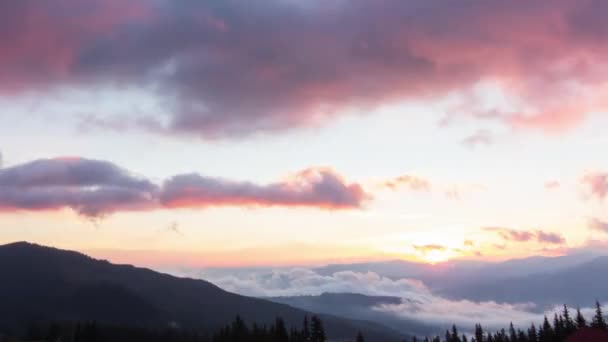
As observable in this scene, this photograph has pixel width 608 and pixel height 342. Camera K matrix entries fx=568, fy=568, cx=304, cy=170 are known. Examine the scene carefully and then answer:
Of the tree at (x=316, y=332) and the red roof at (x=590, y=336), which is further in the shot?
the tree at (x=316, y=332)

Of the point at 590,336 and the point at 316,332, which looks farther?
the point at 316,332

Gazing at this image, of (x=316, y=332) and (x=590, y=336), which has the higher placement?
(x=590, y=336)

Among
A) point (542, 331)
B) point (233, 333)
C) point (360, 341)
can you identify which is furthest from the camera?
point (233, 333)

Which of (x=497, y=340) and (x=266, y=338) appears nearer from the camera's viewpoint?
(x=266, y=338)

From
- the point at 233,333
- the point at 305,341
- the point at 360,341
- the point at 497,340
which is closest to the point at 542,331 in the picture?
the point at 497,340

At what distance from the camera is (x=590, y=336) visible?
355 ft

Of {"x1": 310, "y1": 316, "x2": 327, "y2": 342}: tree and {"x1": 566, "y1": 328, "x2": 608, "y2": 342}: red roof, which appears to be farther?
{"x1": 310, "y1": 316, "x2": 327, "y2": 342}: tree

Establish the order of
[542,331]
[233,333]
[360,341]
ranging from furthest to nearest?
[233,333] → [542,331] → [360,341]

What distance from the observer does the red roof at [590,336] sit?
10681 centimetres

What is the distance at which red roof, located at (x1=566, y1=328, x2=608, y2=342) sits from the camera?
10681cm

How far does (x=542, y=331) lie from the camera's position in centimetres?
18612

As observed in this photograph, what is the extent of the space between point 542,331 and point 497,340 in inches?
626

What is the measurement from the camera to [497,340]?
195m

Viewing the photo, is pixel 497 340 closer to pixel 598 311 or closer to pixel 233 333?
pixel 598 311
